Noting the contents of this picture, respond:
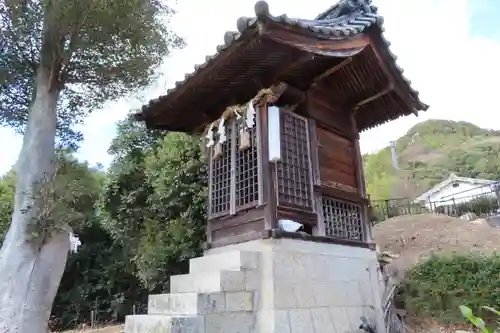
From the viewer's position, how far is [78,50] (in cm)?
725

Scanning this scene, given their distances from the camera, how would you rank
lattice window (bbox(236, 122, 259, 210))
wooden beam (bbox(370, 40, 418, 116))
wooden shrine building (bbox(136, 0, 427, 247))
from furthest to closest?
wooden beam (bbox(370, 40, 418, 116)), lattice window (bbox(236, 122, 259, 210)), wooden shrine building (bbox(136, 0, 427, 247))

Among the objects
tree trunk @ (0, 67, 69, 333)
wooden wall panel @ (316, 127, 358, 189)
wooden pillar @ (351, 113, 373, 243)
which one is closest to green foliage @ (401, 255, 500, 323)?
wooden pillar @ (351, 113, 373, 243)

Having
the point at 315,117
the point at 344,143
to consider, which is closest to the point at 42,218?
the point at 315,117

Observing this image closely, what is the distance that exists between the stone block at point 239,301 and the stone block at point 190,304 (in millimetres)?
74

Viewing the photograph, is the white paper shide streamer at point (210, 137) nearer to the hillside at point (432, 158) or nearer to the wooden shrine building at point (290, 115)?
the wooden shrine building at point (290, 115)

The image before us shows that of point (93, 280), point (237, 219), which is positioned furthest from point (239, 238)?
point (93, 280)

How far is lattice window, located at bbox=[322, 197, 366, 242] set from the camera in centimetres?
607

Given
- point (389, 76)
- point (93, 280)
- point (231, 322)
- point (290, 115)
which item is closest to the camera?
point (231, 322)

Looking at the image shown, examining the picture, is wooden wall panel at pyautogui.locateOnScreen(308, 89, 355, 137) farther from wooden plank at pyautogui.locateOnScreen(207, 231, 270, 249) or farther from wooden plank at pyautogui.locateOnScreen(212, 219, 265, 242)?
wooden plank at pyautogui.locateOnScreen(207, 231, 270, 249)

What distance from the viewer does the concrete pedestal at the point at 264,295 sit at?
14.6 ft

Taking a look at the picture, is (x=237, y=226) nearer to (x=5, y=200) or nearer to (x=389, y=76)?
(x=389, y=76)

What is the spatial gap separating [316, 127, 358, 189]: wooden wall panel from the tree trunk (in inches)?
171

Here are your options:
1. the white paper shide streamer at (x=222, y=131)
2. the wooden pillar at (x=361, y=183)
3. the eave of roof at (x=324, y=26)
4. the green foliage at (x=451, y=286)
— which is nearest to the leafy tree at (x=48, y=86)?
the eave of roof at (x=324, y=26)

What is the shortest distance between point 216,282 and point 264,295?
0.66 metres
